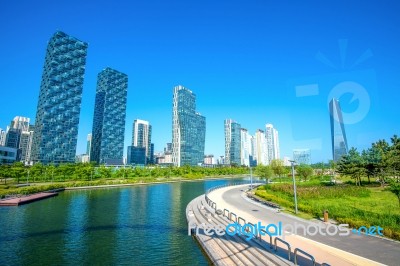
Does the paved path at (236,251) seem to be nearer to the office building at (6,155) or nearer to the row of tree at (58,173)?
the row of tree at (58,173)

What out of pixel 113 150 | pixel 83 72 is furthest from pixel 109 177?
pixel 113 150

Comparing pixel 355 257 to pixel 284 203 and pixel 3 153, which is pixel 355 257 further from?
pixel 3 153

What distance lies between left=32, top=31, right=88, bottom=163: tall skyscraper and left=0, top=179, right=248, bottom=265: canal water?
390 ft

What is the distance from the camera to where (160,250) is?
18000 millimetres

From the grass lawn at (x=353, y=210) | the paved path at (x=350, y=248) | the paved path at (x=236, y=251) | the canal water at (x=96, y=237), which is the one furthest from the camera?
the grass lawn at (x=353, y=210)

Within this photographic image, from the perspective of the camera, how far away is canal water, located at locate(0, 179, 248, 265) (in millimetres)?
16498

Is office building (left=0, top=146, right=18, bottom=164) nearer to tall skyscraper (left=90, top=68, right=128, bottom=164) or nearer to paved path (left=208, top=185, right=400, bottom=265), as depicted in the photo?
tall skyscraper (left=90, top=68, right=128, bottom=164)

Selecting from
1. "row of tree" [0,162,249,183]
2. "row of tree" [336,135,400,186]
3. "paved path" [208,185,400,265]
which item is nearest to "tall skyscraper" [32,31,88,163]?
"row of tree" [0,162,249,183]

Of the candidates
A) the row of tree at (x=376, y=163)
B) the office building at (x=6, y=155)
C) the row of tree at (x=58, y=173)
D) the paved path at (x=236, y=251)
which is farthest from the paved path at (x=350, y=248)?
the office building at (x=6, y=155)

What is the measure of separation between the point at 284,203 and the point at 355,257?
655 inches

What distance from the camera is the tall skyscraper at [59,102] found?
138 metres

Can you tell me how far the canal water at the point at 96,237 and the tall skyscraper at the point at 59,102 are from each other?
118755 mm

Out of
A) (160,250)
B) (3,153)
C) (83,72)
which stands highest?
(83,72)

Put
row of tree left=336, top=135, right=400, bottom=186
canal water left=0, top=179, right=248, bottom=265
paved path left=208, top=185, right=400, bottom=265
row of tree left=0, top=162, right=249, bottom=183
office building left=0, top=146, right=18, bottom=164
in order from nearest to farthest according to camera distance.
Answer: paved path left=208, top=185, right=400, bottom=265 → canal water left=0, top=179, right=248, bottom=265 → row of tree left=336, top=135, right=400, bottom=186 → row of tree left=0, top=162, right=249, bottom=183 → office building left=0, top=146, right=18, bottom=164
